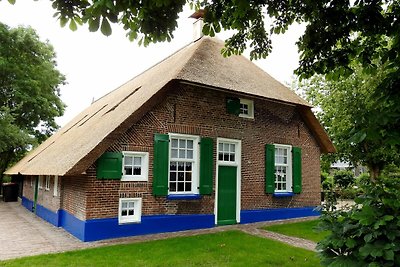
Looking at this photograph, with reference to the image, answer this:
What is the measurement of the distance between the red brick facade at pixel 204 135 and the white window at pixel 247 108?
18cm

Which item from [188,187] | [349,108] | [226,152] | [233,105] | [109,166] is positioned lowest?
[188,187]

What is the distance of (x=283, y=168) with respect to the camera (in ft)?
42.8

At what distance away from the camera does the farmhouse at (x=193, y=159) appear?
29.5 ft

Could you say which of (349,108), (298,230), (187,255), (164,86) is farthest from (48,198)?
(349,108)

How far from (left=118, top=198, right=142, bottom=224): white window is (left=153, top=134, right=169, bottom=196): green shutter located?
60 centimetres

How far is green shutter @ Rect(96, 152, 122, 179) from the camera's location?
8.80 meters

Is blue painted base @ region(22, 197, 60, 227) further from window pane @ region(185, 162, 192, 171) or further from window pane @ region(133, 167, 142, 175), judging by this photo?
window pane @ region(185, 162, 192, 171)

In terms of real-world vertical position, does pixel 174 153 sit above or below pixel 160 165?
above

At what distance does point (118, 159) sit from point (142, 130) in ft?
3.75

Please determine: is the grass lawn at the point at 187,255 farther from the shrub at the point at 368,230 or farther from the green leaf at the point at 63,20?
the green leaf at the point at 63,20

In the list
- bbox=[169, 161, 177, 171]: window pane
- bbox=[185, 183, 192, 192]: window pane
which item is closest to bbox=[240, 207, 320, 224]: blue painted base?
bbox=[185, 183, 192, 192]: window pane

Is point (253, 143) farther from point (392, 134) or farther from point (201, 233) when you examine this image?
point (392, 134)

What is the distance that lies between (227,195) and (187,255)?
4.23 meters

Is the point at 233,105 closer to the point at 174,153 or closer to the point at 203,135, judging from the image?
the point at 203,135
